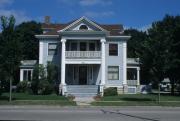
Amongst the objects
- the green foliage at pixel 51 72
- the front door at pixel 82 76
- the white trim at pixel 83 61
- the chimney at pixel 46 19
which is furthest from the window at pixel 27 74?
the chimney at pixel 46 19

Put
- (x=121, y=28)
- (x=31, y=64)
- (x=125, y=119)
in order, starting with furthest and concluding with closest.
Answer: (x=121, y=28) → (x=31, y=64) → (x=125, y=119)

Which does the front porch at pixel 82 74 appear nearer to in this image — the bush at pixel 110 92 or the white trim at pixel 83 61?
the white trim at pixel 83 61

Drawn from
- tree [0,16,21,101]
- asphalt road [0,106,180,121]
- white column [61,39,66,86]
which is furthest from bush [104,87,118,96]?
asphalt road [0,106,180,121]

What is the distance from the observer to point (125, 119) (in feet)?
56.9

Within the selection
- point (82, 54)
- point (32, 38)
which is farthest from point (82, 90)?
point (32, 38)

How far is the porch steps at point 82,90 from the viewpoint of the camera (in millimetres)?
40781

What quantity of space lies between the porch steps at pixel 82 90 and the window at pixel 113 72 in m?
3.98

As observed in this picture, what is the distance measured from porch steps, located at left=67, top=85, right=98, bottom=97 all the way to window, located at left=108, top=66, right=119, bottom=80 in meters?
3.98

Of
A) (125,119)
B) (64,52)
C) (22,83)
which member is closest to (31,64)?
(22,83)

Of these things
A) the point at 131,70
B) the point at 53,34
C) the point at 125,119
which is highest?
the point at 53,34

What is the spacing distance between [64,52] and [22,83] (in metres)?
6.89

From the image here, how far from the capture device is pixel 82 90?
135 feet

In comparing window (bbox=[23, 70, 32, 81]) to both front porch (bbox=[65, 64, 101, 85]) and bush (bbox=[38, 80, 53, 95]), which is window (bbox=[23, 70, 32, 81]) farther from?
bush (bbox=[38, 80, 53, 95])

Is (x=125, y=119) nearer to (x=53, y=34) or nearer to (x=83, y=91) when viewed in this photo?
(x=83, y=91)
